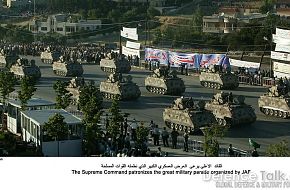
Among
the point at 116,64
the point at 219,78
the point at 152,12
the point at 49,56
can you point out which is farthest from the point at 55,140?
the point at 152,12

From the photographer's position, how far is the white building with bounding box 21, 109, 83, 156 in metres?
18.5

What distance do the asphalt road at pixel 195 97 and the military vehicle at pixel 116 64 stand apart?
0.49 metres

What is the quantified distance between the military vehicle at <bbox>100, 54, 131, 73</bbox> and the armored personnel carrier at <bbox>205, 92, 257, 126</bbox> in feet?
44.6

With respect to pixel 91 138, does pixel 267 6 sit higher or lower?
higher

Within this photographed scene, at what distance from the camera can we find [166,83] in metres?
30.4

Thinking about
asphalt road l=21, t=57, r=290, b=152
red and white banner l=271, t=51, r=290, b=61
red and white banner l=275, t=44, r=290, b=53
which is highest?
red and white banner l=275, t=44, r=290, b=53

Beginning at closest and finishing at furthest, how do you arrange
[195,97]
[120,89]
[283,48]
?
[120,89] < [195,97] < [283,48]

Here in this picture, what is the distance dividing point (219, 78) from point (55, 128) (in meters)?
15.1

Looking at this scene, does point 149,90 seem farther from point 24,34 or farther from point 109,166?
point 24,34

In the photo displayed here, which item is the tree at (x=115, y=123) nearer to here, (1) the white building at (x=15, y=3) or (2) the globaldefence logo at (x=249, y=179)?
(2) the globaldefence logo at (x=249, y=179)

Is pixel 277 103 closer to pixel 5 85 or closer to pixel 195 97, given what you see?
pixel 195 97

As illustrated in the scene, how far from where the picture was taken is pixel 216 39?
53.9 metres

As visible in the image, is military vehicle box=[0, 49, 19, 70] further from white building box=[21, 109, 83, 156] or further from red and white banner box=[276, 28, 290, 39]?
white building box=[21, 109, 83, 156]

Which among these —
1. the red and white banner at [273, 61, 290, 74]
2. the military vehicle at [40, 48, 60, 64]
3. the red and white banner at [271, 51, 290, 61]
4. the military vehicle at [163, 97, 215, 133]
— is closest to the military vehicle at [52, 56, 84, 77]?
the military vehicle at [40, 48, 60, 64]
